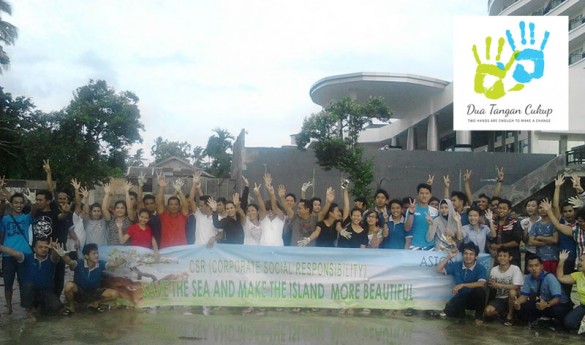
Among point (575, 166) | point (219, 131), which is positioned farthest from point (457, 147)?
point (219, 131)

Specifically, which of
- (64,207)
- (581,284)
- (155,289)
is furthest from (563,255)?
(64,207)

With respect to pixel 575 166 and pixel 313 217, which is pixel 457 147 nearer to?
pixel 575 166

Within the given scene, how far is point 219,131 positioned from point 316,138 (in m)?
23.0

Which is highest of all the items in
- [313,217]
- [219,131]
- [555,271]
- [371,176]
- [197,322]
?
[219,131]

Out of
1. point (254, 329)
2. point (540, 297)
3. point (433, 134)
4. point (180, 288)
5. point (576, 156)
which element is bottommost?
point (254, 329)

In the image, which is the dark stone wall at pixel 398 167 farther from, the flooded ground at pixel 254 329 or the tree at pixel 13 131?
the flooded ground at pixel 254 329

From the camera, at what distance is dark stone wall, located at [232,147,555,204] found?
82.2ft

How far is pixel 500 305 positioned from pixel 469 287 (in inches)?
16.8

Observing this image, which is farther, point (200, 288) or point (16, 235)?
point (200, 288)

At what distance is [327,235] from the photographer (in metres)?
8.55

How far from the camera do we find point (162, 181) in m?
8.62

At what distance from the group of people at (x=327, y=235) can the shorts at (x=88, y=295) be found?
1 cm

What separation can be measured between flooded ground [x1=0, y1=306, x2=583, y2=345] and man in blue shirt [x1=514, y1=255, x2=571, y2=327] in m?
0.21

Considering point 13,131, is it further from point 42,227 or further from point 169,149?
point 169,149
